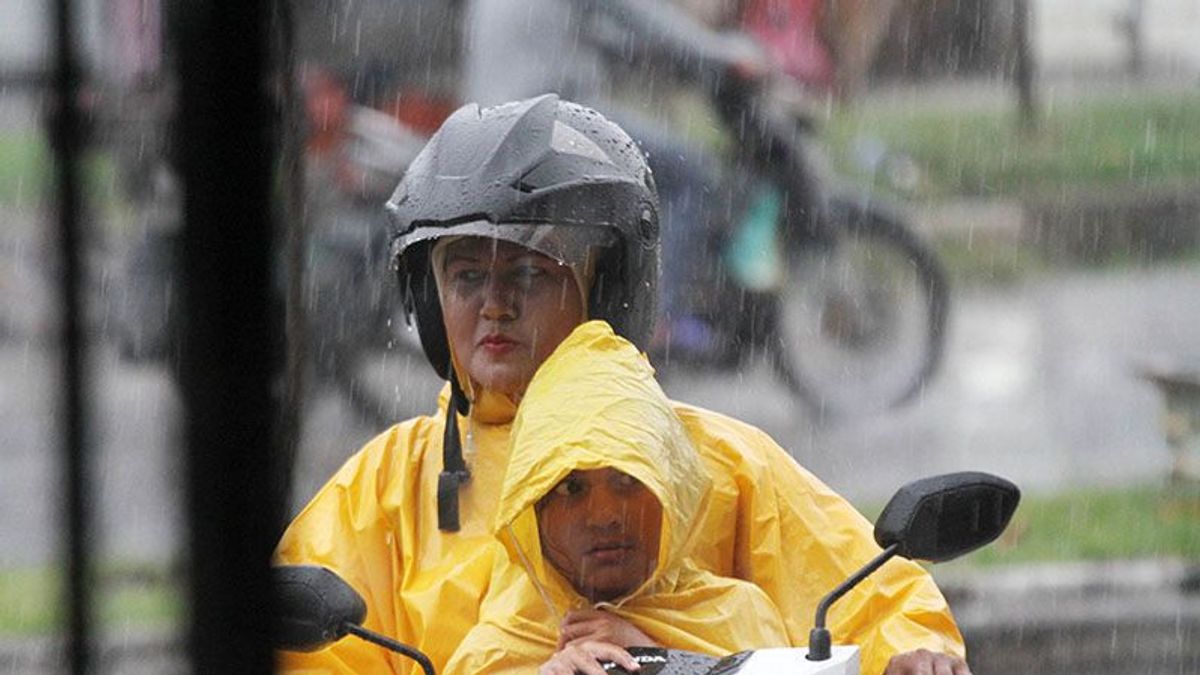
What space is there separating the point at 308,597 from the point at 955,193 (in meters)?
11.0

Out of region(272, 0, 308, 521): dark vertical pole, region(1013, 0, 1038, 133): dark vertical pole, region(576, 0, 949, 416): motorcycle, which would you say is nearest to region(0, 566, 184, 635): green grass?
region(272, 0, 308, 521): dark vertical pole

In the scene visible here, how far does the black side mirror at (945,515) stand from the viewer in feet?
12.0

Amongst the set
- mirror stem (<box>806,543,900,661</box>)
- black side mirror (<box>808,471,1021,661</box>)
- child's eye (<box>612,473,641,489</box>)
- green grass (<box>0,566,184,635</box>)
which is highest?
child's eye (<box>612,473,641,489</box>)

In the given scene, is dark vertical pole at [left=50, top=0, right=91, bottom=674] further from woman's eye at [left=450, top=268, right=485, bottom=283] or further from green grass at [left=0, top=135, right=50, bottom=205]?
green grass at [left=0, top=135, right=50, bottom=205]

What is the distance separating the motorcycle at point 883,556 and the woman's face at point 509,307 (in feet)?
1.76

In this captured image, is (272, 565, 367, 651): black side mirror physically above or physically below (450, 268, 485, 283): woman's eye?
below

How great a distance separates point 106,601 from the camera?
7.52 metres

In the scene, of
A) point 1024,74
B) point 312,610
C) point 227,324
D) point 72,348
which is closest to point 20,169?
point 1024,74

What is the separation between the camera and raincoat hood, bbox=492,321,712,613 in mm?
3549

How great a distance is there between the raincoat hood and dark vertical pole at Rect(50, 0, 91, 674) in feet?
1.85

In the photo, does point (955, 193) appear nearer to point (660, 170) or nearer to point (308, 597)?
point (660, 170)

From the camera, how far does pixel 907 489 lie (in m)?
3.67

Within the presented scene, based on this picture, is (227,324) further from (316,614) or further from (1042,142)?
(1042,142)

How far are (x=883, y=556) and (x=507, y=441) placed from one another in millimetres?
783
